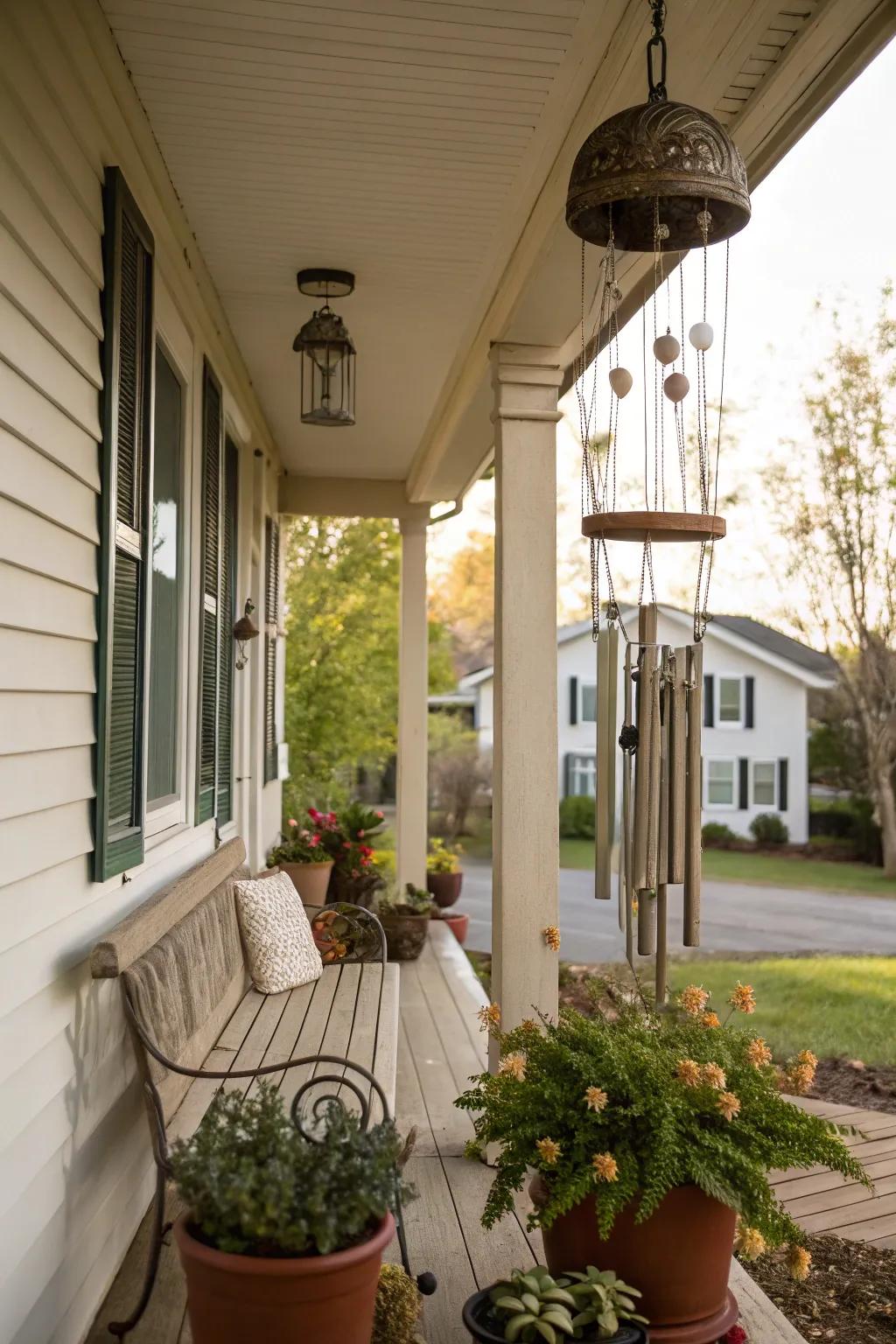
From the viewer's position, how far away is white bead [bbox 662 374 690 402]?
2.76m

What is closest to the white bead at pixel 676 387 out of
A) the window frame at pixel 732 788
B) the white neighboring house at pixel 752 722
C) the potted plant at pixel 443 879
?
the potted plant at pixel 443 879

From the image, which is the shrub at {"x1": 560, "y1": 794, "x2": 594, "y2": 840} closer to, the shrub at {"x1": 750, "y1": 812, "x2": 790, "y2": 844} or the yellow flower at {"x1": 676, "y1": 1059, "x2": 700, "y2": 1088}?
the shrub at {"x1": 750, "y1": 812, "x2": 790, "y2": 844}

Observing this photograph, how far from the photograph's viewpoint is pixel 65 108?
2527mm

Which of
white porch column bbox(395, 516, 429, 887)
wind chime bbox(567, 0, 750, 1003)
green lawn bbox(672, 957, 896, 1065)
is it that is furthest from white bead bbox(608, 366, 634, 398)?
white porch column bbox(395, 516, 429, 887)

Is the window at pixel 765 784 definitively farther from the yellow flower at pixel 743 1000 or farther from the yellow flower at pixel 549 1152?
the yellow flower at pixel 549 1152

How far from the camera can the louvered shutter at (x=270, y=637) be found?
A: 24.6 feet

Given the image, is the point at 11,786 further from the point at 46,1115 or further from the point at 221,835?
the point at 221,835

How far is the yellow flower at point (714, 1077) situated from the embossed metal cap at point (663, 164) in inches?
65.9

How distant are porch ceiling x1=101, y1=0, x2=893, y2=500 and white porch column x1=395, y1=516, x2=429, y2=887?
3.76 m

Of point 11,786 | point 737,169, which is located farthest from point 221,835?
point 737,169

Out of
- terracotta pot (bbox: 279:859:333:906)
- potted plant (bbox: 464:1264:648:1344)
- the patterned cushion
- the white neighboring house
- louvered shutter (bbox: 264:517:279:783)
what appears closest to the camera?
potted plant (bbox: 464:1264:648:1344)

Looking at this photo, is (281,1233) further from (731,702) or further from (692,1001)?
(731,702)

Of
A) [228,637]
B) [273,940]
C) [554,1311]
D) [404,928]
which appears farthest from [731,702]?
[554,1311]

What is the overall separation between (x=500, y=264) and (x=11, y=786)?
2.73 meters
